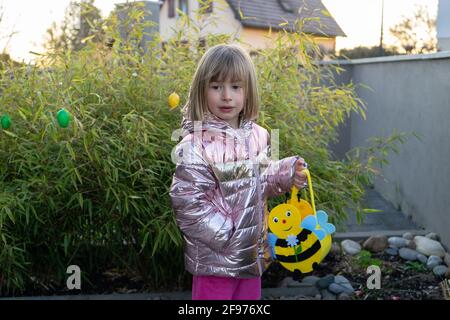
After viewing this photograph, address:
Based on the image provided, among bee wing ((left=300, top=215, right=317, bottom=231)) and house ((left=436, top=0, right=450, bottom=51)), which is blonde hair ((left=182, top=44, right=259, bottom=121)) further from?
house ((left=436, top=0, right=450, bottom=51))

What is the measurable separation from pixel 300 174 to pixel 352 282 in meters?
1.74

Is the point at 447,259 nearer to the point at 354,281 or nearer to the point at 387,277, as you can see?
the point at 387,277

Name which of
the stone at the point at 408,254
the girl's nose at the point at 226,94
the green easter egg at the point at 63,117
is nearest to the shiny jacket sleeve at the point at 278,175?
the girl's nose at the point at 226,94

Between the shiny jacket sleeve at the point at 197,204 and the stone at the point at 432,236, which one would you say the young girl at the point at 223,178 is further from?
the stone at the point at 432,236

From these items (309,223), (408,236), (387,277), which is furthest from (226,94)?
(408,236)

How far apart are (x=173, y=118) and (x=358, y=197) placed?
1154 millimetres

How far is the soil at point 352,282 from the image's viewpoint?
10.9 feet

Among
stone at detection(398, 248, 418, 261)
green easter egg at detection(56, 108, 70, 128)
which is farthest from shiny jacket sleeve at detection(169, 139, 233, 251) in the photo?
stone at detection(398, 248, 418, 261)

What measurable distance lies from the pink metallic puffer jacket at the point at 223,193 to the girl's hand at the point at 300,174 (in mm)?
15

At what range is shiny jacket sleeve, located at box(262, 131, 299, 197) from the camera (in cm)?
199

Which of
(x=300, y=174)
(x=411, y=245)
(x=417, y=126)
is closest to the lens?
(x=300, y=174)

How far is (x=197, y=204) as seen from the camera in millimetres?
1882

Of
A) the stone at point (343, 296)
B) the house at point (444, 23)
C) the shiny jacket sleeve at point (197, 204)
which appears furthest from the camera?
the house at point (444, 23)

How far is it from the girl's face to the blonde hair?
0.02m
